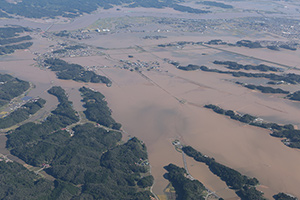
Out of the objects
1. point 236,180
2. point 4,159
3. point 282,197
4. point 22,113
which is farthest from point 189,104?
point 4,159

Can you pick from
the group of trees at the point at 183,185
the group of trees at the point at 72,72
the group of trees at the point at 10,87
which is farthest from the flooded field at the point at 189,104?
the group of trees at the point at 10,87

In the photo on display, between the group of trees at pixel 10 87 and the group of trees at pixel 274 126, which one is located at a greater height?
the group of trees at pixel 274 126

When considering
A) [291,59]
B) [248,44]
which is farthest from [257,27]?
[291,59]

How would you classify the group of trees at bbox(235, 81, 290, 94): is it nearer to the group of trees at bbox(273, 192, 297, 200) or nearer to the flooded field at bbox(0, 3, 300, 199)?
the flooded field at bbox(0, 3, 300, 199)

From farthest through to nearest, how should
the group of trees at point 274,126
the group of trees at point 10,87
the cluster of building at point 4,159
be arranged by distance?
the group of trees at point 10,87 → the group of trees at point 274,126 → the cluster of building at point 4,159

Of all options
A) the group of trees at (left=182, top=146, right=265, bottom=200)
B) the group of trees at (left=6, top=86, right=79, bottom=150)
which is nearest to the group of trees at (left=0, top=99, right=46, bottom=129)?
the group of trees at (left=6, top=86, right=79, bottom=150)

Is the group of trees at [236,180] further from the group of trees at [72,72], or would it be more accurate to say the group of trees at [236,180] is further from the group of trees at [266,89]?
the group of trees at [72,72]
